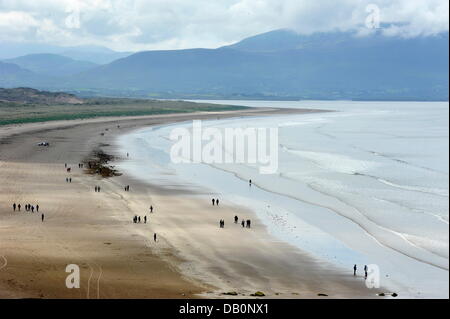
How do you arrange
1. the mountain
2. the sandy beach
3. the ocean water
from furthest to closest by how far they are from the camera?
the mountain, the ocean water, the sandy beach

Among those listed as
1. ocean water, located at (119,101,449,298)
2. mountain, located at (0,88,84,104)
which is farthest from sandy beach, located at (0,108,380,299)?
mountain, located at (0,88,84,104)

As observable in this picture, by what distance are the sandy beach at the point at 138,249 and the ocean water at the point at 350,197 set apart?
238cm

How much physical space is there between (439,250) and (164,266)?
612 inches

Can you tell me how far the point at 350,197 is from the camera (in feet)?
164

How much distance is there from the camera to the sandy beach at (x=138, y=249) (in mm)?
24766

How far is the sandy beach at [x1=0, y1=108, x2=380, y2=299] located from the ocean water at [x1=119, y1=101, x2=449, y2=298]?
238 centimetres

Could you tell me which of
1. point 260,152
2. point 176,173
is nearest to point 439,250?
point 176,173

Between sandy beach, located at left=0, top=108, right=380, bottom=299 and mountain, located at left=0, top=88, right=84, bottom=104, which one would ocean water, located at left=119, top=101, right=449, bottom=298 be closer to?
sandy beach, located at left=0, top=108, right=380, bottom=299

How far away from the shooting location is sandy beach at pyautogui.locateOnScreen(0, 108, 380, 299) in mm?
24766

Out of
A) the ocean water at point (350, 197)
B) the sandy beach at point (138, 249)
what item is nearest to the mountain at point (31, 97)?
the ocean water at point (350, 197)

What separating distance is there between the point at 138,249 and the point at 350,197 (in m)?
23.6
